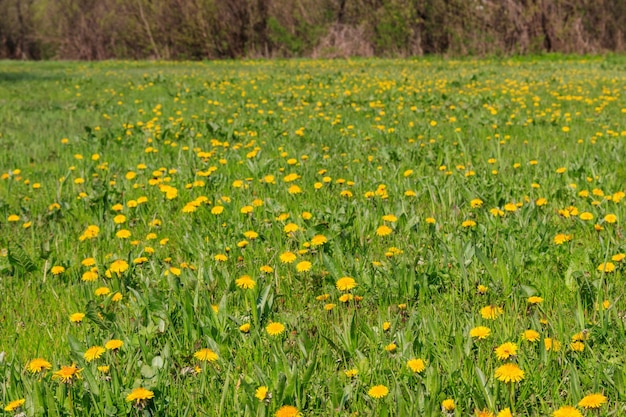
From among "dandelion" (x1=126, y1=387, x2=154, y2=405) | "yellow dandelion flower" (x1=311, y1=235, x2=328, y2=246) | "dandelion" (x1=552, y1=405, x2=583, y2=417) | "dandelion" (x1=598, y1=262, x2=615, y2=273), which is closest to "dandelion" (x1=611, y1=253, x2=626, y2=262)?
"dandelion" (x1=598, y1=262, x2=615, y2=273)

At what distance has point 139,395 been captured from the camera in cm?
156

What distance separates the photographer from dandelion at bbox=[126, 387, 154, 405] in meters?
1.56

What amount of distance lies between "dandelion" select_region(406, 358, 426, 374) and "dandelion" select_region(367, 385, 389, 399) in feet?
0.41

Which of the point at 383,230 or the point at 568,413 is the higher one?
the point at 383,230

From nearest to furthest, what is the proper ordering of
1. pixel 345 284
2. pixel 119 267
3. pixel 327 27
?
pixel 345 284, pixel 119 267, pixel 327 27

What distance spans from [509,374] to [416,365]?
26cm

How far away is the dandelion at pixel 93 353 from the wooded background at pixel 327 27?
19603mm

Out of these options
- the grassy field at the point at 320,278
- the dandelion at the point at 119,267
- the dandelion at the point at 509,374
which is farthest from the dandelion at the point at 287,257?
the dandelion at the point at 509,374

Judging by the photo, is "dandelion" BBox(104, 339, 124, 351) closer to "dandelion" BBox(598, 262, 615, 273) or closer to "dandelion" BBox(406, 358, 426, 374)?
"dandelion" BBox(406, 358, 426, 374)

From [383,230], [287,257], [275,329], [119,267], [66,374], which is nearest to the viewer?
[66,374]

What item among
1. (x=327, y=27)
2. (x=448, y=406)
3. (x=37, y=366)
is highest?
(x=327, y=27)

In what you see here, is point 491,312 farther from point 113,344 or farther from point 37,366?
point 37,366

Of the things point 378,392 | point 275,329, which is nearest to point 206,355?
point 275,329

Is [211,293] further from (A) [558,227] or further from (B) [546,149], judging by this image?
(B) [546,149]
